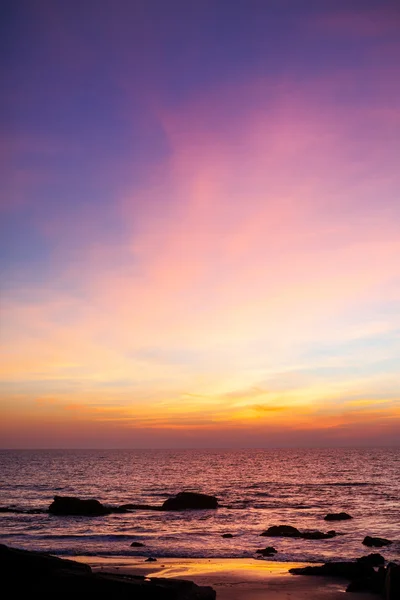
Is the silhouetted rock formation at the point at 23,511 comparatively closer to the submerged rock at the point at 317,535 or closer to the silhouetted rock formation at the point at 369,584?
the submerged rock at the point at 317,535

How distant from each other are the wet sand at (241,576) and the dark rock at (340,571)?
2.63 feet

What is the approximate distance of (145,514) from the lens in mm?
63094

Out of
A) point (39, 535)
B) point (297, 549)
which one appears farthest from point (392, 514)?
point (39, 535)

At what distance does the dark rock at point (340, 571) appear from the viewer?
93.2 feet

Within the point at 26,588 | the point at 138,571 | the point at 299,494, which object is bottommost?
the point at 299,494

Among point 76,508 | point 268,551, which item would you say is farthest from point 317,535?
point 76,508

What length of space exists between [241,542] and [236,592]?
63.0 ft

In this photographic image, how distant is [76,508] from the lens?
201 feet

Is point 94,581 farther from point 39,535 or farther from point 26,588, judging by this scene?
point 39,535

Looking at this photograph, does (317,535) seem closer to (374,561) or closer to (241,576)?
(374,561)

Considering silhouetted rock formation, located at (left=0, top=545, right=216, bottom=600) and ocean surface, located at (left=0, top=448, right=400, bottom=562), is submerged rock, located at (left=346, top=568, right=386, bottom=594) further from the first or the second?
silhouetted rock formation, located at (left=0, top=545, right=216, bottom=600)

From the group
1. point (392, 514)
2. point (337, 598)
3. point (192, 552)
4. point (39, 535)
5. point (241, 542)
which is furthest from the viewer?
point (392, 514)

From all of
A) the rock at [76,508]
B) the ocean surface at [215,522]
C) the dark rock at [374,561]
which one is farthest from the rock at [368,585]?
the rock at [76,508]

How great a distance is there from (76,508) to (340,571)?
1603 inches
